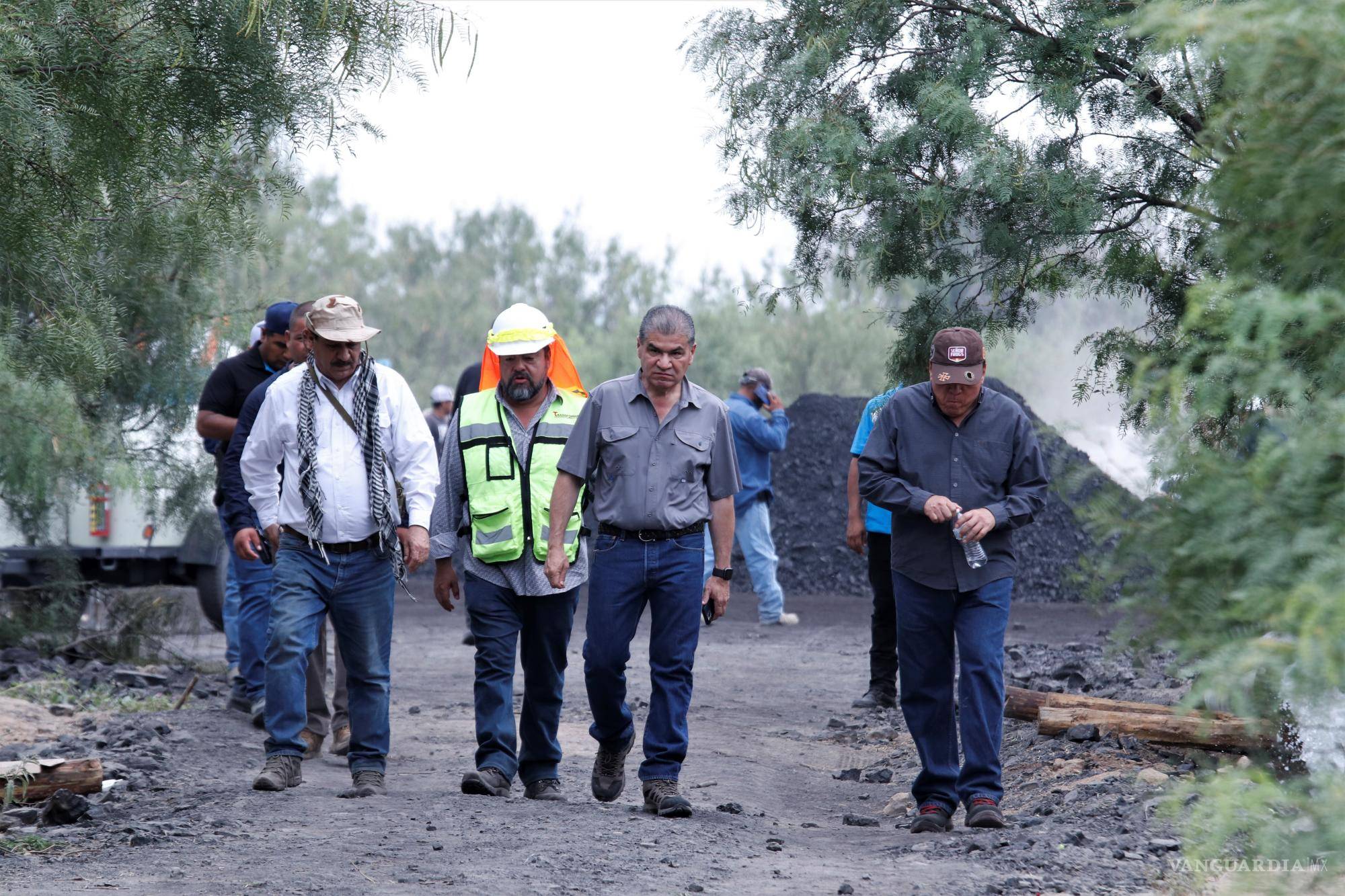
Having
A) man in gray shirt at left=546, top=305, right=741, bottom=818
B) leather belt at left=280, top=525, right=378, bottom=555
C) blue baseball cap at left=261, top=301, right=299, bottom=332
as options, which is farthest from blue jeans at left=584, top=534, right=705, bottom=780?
blue baseball cap at left=261, top=301, right=299, bottom=332

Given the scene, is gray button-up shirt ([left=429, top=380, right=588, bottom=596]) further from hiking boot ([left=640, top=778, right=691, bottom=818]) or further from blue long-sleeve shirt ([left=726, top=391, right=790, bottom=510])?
blue long-sleeve shirt ([left=726, top=391, right=790, bottom=510])

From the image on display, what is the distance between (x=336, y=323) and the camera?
6.21 meters

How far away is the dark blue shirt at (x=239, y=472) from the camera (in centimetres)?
720

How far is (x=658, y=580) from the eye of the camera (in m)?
5.90

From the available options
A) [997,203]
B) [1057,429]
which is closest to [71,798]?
[1057,429]

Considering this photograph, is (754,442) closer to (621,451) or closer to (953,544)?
(621,451)

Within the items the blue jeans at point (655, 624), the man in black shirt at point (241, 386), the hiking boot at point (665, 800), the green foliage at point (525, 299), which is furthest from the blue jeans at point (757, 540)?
the green foliage at point (525, 299)

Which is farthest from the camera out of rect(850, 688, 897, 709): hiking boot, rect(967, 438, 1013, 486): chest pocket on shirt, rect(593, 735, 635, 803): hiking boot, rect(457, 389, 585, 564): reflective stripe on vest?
rect(850, 688, 897, 709): hiking boot

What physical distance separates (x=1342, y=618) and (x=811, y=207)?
17.7 feet

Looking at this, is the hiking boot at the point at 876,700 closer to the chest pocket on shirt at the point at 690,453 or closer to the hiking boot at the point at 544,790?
the hiking boot at the point at 544,790

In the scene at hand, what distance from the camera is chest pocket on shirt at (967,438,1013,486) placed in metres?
5.77

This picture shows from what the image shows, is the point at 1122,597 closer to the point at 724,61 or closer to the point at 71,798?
the point at 71,798

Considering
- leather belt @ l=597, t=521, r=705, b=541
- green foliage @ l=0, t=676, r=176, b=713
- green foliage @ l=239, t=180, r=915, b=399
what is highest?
green foliage @ l=239, t=180, r=915, b=399

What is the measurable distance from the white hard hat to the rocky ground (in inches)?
75.0
